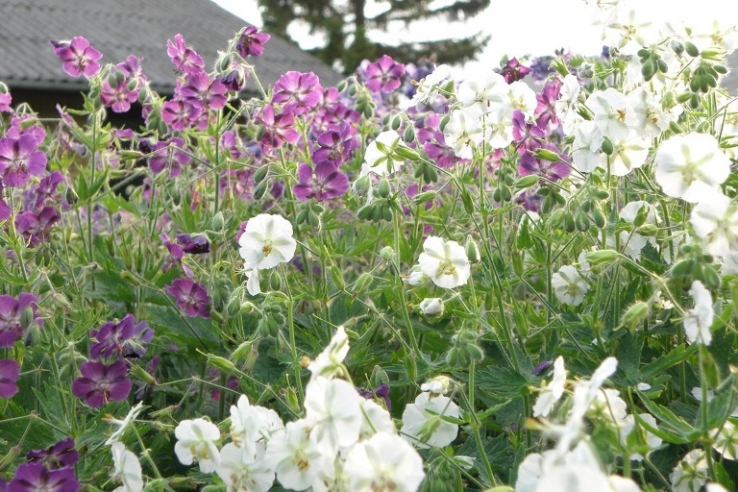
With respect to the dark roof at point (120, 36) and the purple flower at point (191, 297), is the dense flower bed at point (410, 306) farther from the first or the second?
the dark roof at point (120, 36)

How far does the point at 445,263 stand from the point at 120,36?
42.5ft

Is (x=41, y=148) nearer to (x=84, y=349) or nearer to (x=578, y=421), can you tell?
(x=84, y=349)

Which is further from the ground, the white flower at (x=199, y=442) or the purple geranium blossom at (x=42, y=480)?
the white flower at (x=199, y=442)

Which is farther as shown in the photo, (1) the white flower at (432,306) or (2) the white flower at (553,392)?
(1) the white flower at (432,306)

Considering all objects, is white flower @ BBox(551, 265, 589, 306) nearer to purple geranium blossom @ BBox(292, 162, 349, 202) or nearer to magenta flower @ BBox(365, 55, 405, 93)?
purple geranium blossom @ BBox(292, 162, 349, 202)

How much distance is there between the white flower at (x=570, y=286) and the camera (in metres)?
1.74

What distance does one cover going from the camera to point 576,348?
1.53m

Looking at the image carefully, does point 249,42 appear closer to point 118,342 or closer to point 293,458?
point 118,342

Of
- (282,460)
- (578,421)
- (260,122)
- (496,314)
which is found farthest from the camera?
(260,122)

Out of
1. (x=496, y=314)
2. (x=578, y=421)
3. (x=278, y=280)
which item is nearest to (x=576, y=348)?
(x=496, y=314)

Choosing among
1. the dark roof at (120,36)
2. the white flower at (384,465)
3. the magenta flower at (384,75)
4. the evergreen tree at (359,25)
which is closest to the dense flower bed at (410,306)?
the white flower at (384,465)

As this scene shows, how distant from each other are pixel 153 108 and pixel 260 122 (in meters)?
0.33

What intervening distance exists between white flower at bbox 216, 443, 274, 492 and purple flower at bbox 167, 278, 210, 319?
785mm

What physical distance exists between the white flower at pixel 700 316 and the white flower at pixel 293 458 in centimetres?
47
